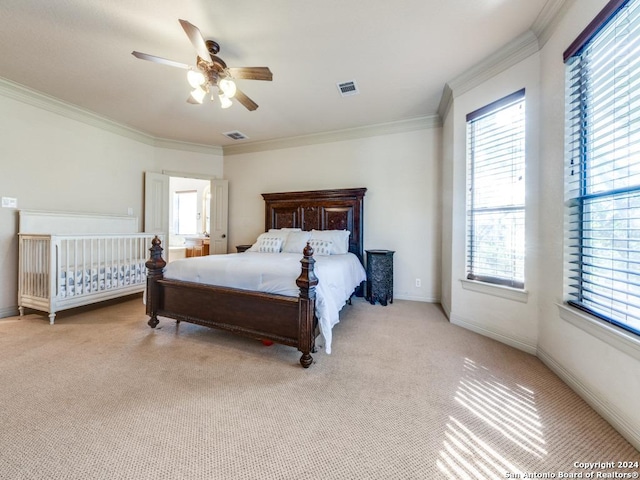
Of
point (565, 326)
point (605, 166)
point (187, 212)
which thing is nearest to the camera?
point (605, 166)

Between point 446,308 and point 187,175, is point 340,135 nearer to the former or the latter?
point 187,175

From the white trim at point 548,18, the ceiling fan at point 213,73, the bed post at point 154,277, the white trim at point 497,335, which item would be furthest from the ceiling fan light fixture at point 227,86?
the white trim at point 497,335

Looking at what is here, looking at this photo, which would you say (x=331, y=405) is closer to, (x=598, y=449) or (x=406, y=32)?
(x=598, y=449)

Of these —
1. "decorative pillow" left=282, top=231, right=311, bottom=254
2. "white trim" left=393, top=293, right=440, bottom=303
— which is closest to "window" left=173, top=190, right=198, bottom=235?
"decorative pillow" left=282, top=231, right=311, bottom=254

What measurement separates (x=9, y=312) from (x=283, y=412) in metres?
3.85

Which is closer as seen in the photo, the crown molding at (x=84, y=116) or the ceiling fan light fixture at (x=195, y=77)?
the ceiling fan light fixture at (x=195, y=77)

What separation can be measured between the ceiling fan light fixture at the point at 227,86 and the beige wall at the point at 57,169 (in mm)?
2787

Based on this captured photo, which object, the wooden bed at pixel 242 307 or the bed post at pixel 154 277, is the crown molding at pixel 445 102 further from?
the bed post at pixel 154 277

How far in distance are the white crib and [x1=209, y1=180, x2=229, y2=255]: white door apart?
1392 millimetres

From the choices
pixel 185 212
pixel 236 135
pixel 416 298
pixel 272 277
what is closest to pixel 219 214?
pixel 236 135

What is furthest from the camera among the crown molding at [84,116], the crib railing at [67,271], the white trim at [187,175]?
the white trim at [187,175]

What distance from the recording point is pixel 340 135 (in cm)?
437

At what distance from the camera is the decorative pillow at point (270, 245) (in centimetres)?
377

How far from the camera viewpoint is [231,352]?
2.26 m
